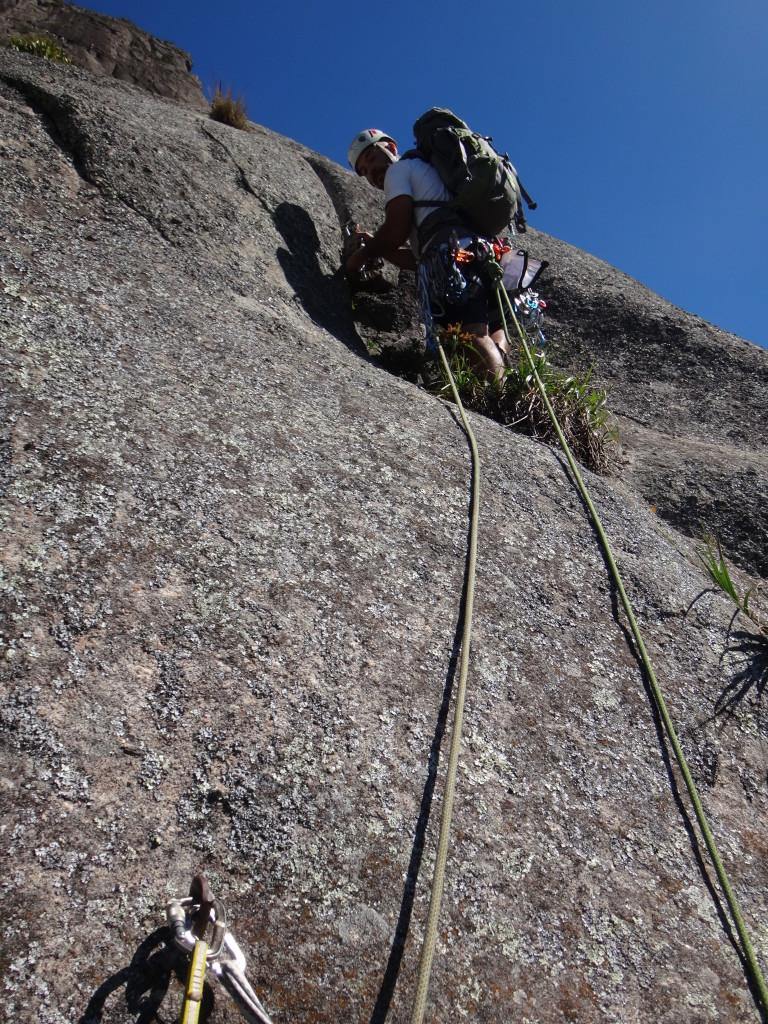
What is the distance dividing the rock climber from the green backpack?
0.07 meters

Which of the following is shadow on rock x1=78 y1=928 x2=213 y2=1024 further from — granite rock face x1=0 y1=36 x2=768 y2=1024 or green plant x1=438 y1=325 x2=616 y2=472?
green plant x1=438 y1=325 x2=616 y2=472

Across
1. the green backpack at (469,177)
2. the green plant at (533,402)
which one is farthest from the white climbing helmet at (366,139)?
the green plant at (533,402)

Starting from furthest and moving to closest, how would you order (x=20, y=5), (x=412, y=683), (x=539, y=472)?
(x=20, y=5), (x=539, y=472), (x=412, y=683)

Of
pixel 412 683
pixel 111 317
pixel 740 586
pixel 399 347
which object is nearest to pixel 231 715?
pixel 412 683

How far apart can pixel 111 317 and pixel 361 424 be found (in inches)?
50.4

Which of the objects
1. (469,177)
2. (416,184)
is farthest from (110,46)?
(469,177)

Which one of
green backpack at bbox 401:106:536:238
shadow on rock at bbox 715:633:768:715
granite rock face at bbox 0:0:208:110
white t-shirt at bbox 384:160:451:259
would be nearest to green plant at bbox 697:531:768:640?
shadow on rock at bbox 715:633:768:715

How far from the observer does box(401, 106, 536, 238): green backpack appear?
197 inches

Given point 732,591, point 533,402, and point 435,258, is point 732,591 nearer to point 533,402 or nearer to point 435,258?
point 533,402

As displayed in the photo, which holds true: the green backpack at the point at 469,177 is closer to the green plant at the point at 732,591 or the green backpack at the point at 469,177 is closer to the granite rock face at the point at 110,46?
the green plant at the point at 732,591

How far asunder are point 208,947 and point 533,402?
3.77 meters

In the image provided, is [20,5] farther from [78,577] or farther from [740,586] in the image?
[740,586]

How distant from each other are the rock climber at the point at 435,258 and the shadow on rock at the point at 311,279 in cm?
29

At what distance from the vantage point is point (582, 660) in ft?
9.00
